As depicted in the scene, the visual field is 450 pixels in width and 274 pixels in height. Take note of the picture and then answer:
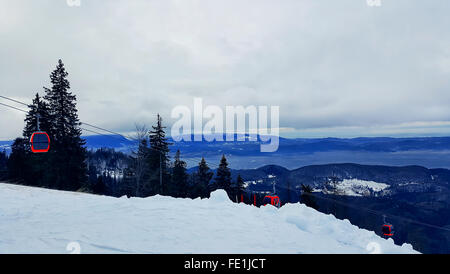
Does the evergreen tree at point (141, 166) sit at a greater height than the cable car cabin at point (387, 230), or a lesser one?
greater

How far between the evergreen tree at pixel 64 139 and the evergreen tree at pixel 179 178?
1075 centimetres

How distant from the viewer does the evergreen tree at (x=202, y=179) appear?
117 ft

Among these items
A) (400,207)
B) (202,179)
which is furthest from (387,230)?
(400,207)

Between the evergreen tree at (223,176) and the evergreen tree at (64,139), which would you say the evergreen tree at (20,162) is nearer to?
the evergreen tree at (64,139)

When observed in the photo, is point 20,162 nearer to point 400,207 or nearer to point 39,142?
point 39,142

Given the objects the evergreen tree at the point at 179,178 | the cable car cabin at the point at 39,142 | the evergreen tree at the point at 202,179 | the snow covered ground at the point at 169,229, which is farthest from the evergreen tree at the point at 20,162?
the snow covered ground at the point at 169,229

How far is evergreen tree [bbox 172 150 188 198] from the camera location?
33978 millimetres

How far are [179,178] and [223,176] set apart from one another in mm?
5992

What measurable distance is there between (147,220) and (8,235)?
9.18ft

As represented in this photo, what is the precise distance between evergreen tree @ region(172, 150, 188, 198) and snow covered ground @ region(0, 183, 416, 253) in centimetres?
2525

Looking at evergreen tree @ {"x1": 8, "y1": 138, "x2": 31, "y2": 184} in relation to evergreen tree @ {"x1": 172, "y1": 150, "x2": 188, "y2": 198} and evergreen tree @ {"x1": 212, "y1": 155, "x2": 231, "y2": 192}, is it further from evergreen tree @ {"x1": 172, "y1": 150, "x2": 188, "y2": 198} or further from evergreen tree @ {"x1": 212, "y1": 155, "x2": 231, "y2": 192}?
evergreen tree @ {"x1": 212, "y1": 155, "x2": 231, "y2": 192}
